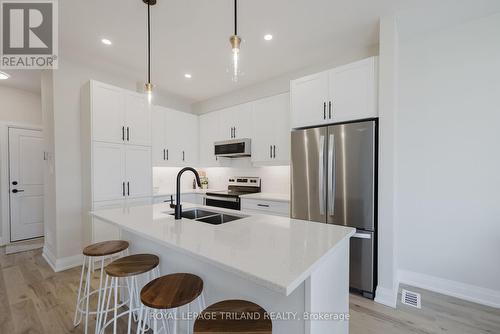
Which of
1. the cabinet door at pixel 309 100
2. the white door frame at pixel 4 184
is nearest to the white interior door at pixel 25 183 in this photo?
the white door frame at pixel 4 184

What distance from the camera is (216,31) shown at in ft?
7.92

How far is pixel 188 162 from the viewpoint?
4.48 m

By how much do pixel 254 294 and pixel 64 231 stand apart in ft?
10.1

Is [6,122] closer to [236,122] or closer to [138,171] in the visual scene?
[138,171]

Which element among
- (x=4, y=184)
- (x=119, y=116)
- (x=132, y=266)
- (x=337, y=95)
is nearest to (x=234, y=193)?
(x=119, y=116)

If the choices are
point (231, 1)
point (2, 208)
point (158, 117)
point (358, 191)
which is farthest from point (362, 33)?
point (2, 208)

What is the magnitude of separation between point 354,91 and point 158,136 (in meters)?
3.24

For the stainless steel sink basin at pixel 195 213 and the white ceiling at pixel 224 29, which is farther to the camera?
the stainless steel sink basin at pixel 195 213

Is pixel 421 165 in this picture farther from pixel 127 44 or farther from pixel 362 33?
pixel 127 44

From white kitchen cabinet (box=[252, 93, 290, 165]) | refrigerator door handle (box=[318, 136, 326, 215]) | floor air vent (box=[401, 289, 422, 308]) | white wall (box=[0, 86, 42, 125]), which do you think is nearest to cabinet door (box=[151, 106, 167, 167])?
white kitchen cabinet (box=[252, 93, 290, 165])

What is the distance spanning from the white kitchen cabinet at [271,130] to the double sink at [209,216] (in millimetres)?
1637

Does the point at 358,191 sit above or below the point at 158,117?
below

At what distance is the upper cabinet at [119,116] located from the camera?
9.82 ft

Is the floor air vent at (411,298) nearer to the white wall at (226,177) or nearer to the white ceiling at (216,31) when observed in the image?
the white wall at (226,177)
